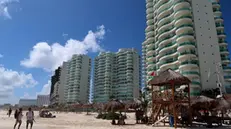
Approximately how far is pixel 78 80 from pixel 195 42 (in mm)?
77667

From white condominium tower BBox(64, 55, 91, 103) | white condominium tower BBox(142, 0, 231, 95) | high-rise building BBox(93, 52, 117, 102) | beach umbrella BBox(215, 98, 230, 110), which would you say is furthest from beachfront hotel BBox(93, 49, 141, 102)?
beach umbrella BBox(215, 98, 230, 110)

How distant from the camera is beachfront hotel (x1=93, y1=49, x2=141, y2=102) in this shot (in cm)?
9959

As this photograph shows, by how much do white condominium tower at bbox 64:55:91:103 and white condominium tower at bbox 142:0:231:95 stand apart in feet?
221

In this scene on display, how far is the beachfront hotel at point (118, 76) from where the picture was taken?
327 ft

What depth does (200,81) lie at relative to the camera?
44812 millimetres

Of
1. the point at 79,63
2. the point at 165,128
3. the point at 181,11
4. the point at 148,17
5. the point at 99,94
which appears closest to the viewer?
the point at 165,128

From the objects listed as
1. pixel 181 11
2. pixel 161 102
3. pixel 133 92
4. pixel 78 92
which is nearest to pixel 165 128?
pixel 161 102

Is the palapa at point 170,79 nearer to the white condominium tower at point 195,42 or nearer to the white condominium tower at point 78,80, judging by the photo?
the white condominium tower at point 195,42

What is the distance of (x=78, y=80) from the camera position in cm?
11212

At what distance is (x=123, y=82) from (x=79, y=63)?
3094cm

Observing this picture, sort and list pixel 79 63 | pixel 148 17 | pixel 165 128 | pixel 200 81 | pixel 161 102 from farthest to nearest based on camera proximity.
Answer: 1. pixel 79 63
2. pixel 148 17
3. pixel 200 81
4. pixel 161 102
5. pixel 165 128

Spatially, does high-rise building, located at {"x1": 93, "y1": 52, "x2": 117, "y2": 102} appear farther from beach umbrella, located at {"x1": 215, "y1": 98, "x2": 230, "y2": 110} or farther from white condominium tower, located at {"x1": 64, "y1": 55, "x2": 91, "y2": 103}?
beach umbrella, located at {"x1": 215, "y1": 98, "x2": 230, "y2": 110}

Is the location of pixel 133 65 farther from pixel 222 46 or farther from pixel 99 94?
pixel 222 46

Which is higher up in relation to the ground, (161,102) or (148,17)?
(148,17)
